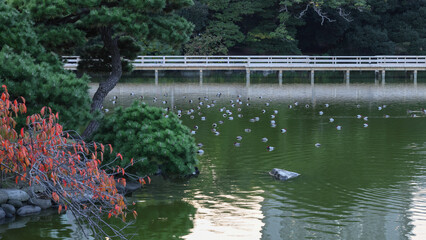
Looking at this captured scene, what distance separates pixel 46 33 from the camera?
1306cm

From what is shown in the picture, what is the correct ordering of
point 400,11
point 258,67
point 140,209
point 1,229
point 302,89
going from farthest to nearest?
point 400,11, point 258,67, point 302,89, point 140,209, point 1,229

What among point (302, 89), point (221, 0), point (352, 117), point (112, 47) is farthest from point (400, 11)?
point (112, 47)

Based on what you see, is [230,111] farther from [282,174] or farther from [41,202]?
[41,202]

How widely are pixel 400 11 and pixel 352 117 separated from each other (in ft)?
114

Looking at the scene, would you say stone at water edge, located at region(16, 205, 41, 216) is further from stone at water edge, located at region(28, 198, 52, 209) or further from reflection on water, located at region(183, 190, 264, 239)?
reflection on water, located at region(183, 190, 264, 239)

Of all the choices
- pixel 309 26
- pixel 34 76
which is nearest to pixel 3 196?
pixel 34 76

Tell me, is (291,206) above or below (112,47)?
below

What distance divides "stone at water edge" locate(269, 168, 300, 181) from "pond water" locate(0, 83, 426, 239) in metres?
0.16

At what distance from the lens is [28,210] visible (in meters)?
10.1

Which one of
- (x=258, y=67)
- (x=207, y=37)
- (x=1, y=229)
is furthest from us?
(x=207, y=37)

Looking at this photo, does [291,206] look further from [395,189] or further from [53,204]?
[53,204]

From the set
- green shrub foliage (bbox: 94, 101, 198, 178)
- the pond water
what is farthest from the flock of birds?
green shrub foliage (bbox: 94, 101, 198, 178)

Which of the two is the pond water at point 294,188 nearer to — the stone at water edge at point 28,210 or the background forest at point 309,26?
the stone at water edge at point 28,210

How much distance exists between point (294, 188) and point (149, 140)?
2.57m
